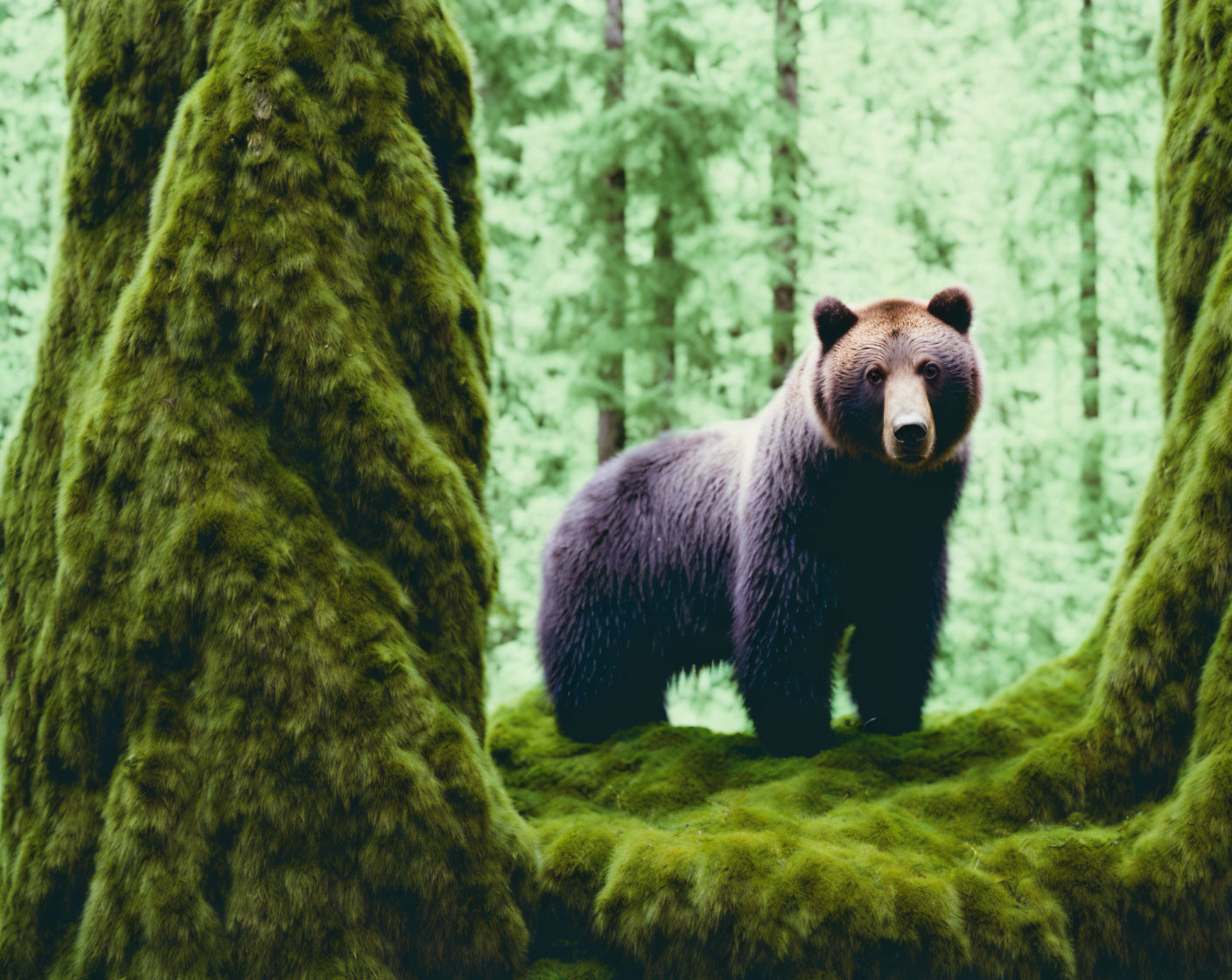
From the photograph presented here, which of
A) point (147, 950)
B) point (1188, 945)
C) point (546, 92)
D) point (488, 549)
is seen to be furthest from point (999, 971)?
point (546, 92)

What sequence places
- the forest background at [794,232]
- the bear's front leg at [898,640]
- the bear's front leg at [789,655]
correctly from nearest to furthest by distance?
the bear's front leg at [789,655] < the bear's front leg at [898,640] < the forest background at [794,232]

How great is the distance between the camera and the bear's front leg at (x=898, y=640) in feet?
15.9

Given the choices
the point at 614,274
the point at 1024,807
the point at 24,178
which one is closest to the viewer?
the point at 1024,807

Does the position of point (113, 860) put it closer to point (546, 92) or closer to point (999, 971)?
point (999, 971)

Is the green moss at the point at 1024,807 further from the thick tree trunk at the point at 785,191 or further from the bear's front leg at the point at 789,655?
the thick tree trunk at the point at 785,191

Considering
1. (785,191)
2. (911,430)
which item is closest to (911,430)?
(911,430)

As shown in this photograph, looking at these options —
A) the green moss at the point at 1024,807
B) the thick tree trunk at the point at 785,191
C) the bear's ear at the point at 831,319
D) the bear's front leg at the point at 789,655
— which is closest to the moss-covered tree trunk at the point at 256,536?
the green moss at the point at 1024,807

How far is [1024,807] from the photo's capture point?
13.1 feet

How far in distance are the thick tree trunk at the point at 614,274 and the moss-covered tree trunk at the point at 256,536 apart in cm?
472

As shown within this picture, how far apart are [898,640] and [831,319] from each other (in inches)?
67.4

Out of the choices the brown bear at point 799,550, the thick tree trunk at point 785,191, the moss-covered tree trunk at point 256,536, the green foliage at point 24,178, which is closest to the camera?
the moss-covered tree trunk at point 256,536

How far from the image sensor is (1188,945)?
10.8ft

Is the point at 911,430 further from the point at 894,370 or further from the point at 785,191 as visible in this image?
the point at 785,191

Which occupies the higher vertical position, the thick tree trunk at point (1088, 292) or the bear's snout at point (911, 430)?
the thick tree trunk at point (1088, 292)
